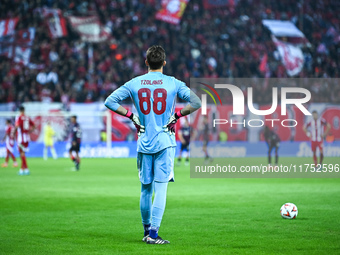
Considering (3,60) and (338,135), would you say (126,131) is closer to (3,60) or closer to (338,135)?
(3,60)

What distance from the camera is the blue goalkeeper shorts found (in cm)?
729

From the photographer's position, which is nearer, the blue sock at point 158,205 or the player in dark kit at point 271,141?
the blue sock at point 158,205

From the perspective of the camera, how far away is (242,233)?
27.5 feet

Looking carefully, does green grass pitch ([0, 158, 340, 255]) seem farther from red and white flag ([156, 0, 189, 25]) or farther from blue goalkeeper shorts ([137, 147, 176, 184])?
red and white flag ([156, 0, 189, 25])

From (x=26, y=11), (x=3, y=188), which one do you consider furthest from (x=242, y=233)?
(x=26, y=11)

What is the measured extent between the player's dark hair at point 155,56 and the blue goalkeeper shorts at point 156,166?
102cm

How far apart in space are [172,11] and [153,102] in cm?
2994

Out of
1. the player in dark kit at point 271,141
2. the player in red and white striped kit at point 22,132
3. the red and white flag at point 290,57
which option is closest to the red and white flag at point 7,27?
the red and white flag at point 290,57

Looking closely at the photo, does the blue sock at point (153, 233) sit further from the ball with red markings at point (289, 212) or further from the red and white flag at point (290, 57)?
the red and white flag at point (290, 57)

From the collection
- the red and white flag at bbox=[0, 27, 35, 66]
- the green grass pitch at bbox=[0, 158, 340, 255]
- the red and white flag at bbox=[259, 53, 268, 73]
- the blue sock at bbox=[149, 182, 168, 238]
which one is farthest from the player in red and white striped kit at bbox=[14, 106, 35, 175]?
the red and white flag at bbox=[259, 53, 268, 73]

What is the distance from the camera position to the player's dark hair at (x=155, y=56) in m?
7.23

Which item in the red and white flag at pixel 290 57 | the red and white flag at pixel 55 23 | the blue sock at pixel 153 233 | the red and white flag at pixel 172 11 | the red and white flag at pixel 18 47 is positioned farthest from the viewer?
the red and white flag at pixel 172 11

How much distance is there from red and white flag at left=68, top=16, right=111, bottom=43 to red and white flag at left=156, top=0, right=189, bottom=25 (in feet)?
11.8

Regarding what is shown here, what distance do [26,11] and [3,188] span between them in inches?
909
